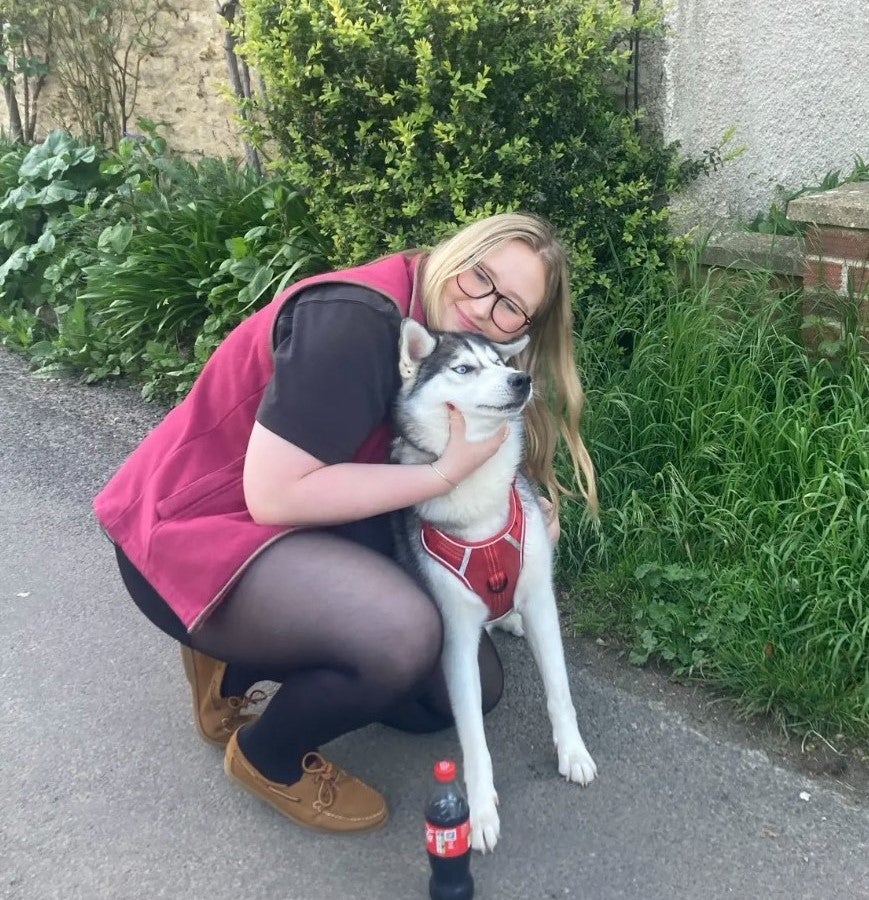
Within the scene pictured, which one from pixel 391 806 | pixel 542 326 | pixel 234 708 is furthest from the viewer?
pixel 234 708

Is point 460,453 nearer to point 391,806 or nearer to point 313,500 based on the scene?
point 313,500

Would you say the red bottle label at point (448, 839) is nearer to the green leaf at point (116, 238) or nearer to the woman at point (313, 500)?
the woman at point (313, 500)

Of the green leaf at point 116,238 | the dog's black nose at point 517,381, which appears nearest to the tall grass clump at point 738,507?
the dog's black nose at point 517,381

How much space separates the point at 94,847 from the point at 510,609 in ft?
3.80

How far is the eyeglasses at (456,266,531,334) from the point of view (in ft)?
7.29

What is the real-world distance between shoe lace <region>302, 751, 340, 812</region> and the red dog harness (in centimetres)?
53

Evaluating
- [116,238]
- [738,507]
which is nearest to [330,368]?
[738,507]

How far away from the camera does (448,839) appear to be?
189 centimetres

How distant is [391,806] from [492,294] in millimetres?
1290

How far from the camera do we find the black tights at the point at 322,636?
2021 mm

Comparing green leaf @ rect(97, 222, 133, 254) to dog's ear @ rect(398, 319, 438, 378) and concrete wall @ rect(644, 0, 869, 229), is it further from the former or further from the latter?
dog's ear @ rect(398, 319, 438, 378)

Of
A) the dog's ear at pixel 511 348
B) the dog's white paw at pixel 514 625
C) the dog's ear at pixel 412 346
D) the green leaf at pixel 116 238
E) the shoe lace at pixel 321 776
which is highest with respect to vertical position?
the dog's ear at pixel 412 346

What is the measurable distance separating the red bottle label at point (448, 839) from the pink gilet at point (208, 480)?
0.67 metres

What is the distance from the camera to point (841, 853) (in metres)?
2.13
